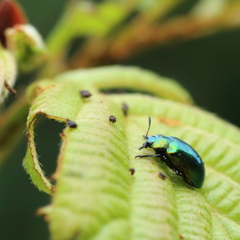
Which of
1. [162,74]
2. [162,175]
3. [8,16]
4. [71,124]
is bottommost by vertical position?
[162,74]

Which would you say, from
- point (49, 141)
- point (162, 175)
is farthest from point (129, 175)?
point (49, 141)

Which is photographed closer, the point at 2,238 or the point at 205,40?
the point at 2,238

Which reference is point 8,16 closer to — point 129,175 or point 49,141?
point 129,175

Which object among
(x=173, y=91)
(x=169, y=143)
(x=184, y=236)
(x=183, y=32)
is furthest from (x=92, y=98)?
(x=183, y=32)

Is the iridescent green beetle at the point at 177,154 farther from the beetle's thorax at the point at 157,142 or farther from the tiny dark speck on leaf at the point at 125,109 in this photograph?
the tiny dark speck on leaf at the point at 125,109

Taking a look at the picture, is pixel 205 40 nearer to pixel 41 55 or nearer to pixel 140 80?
pixel 140 80

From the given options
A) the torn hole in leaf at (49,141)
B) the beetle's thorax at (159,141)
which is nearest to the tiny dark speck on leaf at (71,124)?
the beetle's thorax at (159,141)
